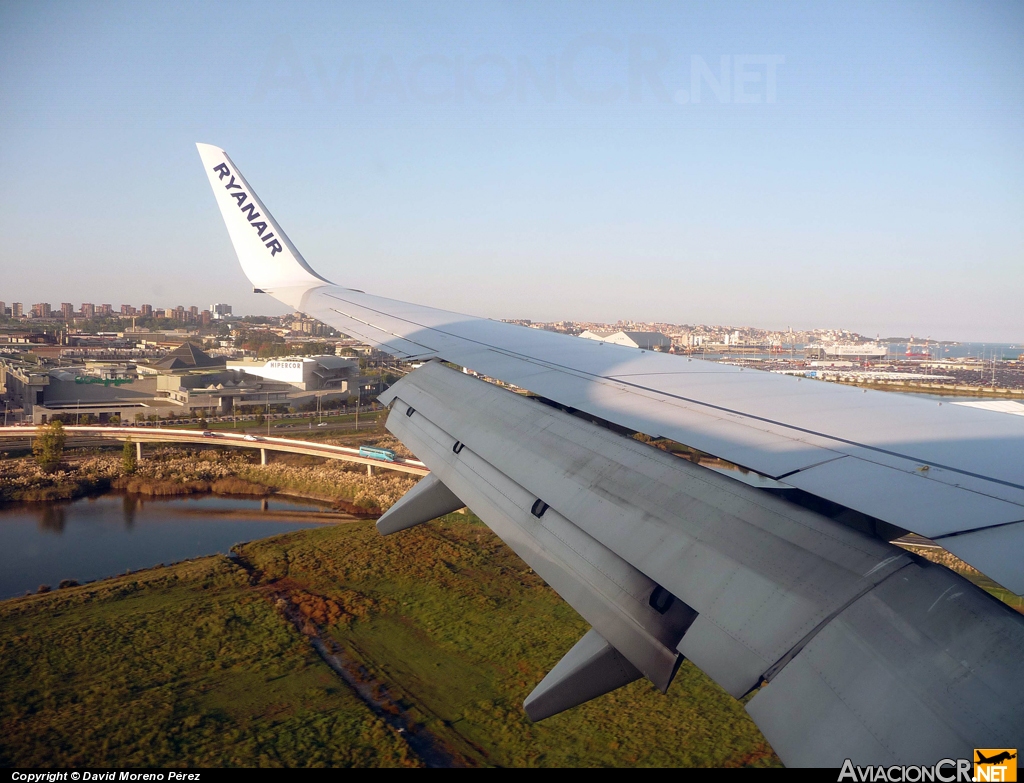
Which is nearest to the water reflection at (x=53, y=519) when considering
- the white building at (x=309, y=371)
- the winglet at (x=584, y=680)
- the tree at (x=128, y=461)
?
the tree at (x=128, y=461)

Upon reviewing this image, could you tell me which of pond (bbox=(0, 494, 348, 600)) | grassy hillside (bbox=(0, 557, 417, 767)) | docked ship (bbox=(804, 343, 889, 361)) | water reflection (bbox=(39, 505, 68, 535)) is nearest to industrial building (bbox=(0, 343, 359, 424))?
water reflection (bbox=(39, 505, 68, 535))

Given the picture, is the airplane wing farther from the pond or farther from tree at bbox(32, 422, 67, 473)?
tree at bbox(32, 422, 67, 473)

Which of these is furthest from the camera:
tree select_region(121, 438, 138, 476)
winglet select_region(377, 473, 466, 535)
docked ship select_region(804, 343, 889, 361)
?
docked ship select_region(804, 343, 889, 361)

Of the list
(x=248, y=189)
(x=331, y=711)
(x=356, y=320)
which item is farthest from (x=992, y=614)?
(x=331, y=711)

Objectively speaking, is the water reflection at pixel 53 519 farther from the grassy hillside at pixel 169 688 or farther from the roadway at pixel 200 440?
the grassy hillside at pixel 169 688

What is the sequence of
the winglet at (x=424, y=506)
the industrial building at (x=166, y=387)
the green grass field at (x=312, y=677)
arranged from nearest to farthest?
the winglet at (x=424, y=506)
the green grass field at (x=312, y=677)
the industrial building at (x=166, y=387)
